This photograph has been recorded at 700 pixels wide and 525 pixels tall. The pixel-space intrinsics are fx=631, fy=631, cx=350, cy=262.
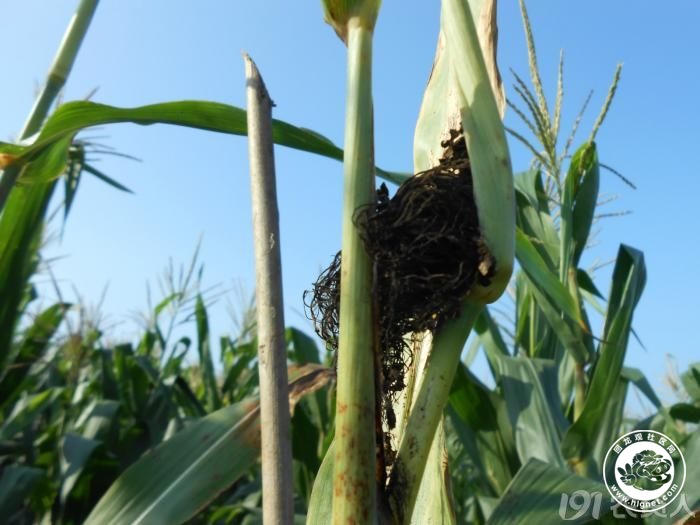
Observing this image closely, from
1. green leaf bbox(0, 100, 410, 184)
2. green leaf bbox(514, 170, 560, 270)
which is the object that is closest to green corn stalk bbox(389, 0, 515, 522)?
green leaf bbox(0, 100, 410, 184)

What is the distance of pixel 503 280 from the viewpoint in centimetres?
52

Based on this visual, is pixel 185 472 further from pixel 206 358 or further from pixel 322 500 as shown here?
pixel 206 358

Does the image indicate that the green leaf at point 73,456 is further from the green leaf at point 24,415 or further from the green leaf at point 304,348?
the green leaf at point 304,348

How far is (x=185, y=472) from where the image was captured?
0.92m

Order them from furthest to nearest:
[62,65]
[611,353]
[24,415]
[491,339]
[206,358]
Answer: [206,358], [24,415], [491,339], [611,353], [62,65]

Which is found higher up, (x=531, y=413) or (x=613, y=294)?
(x=613, y=294)

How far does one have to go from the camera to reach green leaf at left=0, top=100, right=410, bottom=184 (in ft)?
2.99

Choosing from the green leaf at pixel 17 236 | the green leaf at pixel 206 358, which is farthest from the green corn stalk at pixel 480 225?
the green leaf at pixel 206 358

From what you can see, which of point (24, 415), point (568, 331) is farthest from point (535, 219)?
point (24, 415)

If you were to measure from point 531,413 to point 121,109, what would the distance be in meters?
1.17

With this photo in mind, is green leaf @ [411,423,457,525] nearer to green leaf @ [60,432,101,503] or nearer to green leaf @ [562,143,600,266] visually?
green leaf @ [562,143,600,266]

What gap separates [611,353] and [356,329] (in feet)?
3.39

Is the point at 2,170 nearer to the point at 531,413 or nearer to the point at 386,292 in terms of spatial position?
the point at 386,292

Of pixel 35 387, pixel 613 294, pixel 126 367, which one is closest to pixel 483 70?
pixel 613 294
